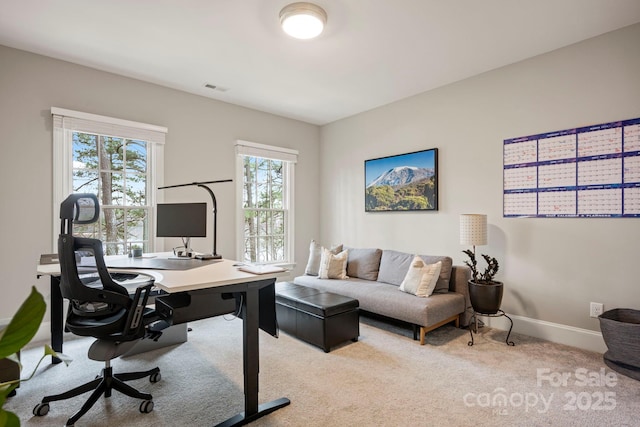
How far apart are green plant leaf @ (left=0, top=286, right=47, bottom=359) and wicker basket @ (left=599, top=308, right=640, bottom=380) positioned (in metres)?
3.35

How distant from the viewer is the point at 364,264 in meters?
4.28

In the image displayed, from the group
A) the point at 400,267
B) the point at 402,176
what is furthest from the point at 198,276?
the point at 402,176

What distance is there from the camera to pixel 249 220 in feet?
15.9

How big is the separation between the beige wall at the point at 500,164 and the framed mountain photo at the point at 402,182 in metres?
0.10

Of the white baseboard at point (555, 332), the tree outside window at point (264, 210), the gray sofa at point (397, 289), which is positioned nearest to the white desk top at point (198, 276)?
the gray sofa at point (397, 289)

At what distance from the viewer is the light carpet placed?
2004 millimetres

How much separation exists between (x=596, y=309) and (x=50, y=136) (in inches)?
211

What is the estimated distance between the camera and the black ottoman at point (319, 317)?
2.98 m

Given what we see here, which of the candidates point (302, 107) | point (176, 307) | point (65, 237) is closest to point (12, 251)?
point (65, 237)

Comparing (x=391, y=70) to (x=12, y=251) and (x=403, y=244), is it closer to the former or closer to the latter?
(x=403, y=244)

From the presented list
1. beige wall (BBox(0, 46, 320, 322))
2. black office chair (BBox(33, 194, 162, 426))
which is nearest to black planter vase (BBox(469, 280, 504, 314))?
black office chair (BBox(33, 194, 162, 426))

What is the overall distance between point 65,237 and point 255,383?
4.55 feet

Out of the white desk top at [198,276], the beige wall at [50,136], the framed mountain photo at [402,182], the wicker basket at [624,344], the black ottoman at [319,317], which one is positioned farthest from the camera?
the framed mountain photo at [402,182]

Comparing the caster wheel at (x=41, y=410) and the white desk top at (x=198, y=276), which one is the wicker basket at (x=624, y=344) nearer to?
the white desk top at (x=198, y=276)
